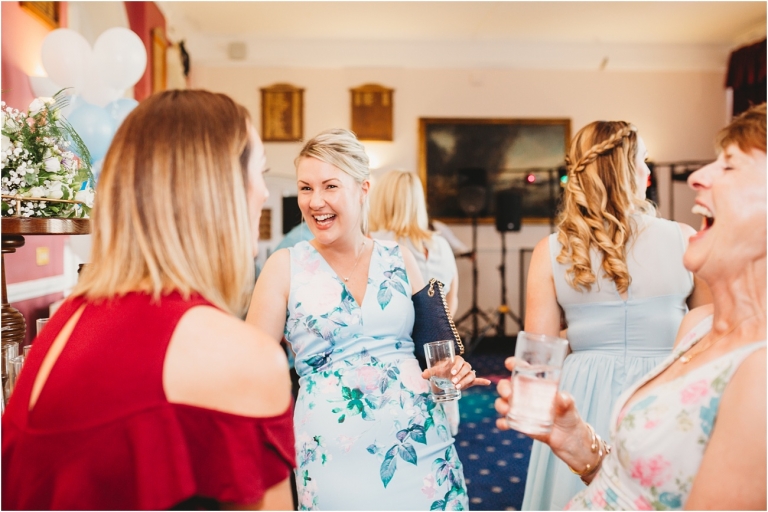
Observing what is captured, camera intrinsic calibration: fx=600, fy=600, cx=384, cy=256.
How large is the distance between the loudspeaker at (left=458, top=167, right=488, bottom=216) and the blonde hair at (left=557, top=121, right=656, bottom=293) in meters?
5.10

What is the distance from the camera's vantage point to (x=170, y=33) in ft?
20.6

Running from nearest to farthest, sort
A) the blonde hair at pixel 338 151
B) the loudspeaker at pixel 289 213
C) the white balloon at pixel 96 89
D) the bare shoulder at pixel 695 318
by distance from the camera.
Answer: the bare shoulder at pixel 695 318 → the blonde hair at pixel 338 151 → the white balloon at pixel 96 89 → the loudspeaker at pixel 289 213

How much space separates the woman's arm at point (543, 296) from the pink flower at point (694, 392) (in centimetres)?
91

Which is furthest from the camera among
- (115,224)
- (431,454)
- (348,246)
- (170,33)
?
Answer: (170,33)

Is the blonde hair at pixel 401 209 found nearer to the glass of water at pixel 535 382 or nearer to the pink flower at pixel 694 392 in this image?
the glass of water at pixel 535 382

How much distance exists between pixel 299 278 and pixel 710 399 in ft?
3.78

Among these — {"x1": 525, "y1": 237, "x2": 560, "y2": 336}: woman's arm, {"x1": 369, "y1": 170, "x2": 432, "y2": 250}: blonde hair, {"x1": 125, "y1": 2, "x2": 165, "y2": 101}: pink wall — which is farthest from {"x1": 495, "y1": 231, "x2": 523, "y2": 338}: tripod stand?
{"x1": 525, "y1": 237, "x2": 560, "y2": 336}: woman's arm

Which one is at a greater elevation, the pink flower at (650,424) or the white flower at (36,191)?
the white flower at (36,191)

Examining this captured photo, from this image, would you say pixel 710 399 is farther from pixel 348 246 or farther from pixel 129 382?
pixel 348 246

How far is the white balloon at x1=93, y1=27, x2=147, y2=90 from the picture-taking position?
3498mm

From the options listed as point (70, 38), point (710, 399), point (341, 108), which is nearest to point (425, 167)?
point (341, 108)

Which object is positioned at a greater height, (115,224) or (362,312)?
(115,224)

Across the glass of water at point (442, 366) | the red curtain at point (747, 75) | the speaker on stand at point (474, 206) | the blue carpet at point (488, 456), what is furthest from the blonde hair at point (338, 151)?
the red curtain at point (747, 75)

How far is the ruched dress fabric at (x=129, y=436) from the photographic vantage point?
31.2 inches
